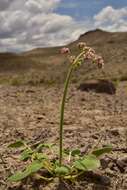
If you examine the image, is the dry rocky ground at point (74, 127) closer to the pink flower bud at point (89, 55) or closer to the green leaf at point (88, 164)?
the green leaf at point (88, 164)

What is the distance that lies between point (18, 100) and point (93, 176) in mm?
6579

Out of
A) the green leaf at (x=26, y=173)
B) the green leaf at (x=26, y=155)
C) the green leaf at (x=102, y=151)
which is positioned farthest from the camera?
the green leaf at (x=26, y=155)

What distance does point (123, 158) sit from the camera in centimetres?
421

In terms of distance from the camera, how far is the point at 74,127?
684cm

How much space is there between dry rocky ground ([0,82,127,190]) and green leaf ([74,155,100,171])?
0.51 ft

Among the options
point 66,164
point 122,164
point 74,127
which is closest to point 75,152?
point 66,164

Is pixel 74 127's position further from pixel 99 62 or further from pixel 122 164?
pixel 99 62

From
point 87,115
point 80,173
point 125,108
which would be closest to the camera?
point 80,173

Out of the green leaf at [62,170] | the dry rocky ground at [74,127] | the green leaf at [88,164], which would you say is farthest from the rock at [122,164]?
the green leaf at [62,170]

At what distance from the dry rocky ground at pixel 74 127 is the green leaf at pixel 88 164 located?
157 millimetres

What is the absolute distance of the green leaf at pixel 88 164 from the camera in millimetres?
3660

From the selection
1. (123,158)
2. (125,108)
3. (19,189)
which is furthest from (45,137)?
(125,108)

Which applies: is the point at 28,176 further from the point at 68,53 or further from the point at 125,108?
the point at 125,108

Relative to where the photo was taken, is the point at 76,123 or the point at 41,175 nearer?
the point at 41,175
